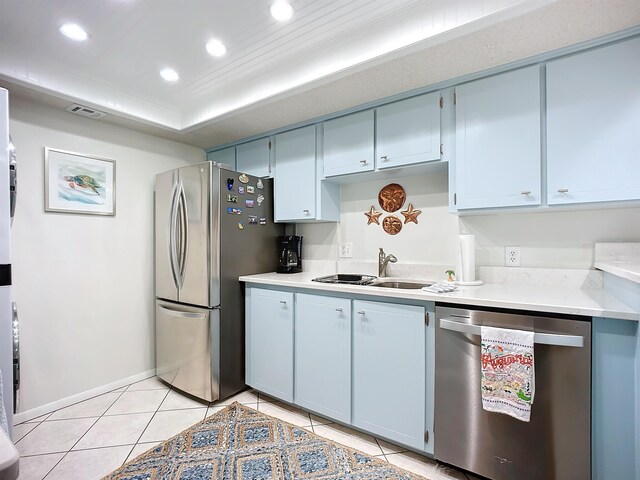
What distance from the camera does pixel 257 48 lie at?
2031 millimetres

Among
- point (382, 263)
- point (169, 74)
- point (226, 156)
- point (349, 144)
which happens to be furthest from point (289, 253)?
point (169, 74)

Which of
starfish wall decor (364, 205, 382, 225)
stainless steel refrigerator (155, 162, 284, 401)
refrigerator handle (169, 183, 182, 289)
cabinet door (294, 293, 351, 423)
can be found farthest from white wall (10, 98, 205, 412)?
starfish wall decor (364, 205, 382, 225)

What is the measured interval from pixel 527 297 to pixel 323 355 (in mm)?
1274

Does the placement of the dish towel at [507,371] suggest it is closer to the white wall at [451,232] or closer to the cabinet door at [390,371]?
the cabinet door at [390,371]

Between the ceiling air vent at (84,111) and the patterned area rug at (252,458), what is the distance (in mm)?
2461

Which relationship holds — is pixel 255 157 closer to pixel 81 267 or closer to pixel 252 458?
pixel 81 267

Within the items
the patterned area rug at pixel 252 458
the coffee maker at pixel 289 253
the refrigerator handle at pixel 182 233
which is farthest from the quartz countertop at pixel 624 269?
the refrigerator handle at pixel 182 233

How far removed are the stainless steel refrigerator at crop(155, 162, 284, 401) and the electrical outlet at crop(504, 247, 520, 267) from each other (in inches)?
74.8

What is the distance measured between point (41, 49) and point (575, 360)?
343 centimetres

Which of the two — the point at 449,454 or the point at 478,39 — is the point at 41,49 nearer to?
the point at 478,39

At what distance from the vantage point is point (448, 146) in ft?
6.61

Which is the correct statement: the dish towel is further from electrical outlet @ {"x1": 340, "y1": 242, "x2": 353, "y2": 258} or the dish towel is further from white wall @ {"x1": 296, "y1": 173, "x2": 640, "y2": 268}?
A: electrical outlet @ {"x1": 340, "y1": 242, "x2": 353, "y2": 258}

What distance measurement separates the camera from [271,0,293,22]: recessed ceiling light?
1.64 meters

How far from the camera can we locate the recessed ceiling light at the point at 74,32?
5.90 feet
